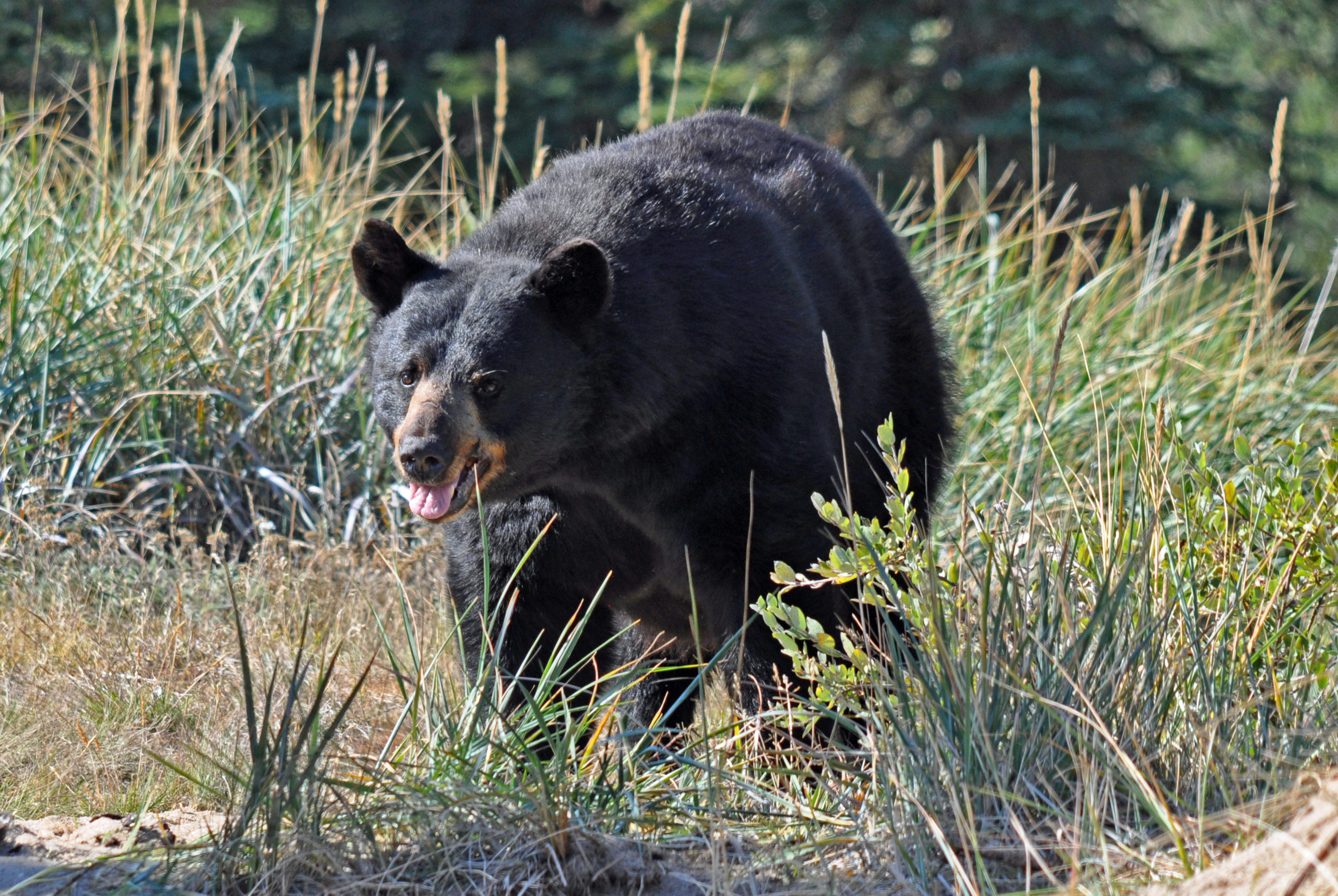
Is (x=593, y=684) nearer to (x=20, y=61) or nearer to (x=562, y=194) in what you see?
(x=562, y=194)

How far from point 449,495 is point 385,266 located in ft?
2.20

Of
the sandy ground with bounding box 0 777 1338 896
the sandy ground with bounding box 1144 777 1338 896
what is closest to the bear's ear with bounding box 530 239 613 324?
the sandy ground with bounding box 0 777 1338 896

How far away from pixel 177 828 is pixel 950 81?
36.3 ft

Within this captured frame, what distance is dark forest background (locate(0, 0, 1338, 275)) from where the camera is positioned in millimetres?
11461

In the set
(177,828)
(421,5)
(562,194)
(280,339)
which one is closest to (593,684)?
(177,828)

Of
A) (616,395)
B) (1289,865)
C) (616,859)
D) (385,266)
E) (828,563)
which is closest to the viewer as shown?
(1289,865)

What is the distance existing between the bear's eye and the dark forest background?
25.8 feet

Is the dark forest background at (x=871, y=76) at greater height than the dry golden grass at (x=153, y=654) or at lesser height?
greater

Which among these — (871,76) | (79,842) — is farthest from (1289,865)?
(871,76)

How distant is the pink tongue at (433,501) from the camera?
323 cm

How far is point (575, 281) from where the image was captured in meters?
3.28

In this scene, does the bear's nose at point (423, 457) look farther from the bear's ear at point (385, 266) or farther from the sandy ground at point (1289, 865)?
the sandy ground at point (1289, 865)

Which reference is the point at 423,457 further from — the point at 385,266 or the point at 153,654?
the point at 153,654

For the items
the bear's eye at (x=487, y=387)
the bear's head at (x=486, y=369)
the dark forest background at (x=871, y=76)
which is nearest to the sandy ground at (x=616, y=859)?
the bear's head at (x=486, y=369)
